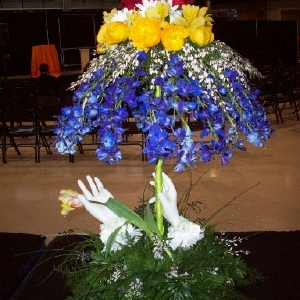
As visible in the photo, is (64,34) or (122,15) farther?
(64,34)

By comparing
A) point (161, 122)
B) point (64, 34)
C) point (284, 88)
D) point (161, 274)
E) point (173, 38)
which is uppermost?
point (64, 34)

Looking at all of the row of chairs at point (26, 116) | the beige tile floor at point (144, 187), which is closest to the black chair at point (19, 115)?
the row of chairs at point (26, 116)

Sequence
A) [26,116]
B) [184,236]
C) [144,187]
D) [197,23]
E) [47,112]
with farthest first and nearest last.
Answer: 1. [47,112]
2. [26,116]
3. [144,187]
4. [184,236]
5. [197,23]

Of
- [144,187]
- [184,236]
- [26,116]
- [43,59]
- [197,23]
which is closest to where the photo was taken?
[197,23]

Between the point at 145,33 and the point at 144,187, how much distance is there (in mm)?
3780

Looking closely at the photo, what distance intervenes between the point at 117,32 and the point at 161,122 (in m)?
0.27

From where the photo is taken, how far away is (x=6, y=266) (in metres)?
2.14

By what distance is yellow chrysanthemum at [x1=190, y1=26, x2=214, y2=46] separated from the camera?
4.35ft

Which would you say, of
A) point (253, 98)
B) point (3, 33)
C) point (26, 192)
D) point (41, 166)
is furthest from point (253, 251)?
point (3, 33)

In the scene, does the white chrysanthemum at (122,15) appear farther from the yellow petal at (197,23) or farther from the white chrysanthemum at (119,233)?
the white chrysanthemum at (119,233)

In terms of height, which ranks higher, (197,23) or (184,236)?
(197,23)

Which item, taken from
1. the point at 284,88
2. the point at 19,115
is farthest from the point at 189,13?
the point at 284,88

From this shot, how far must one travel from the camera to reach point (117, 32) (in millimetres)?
1341

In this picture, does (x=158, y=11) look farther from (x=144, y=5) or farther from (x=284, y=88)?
(x=284, y=88)
